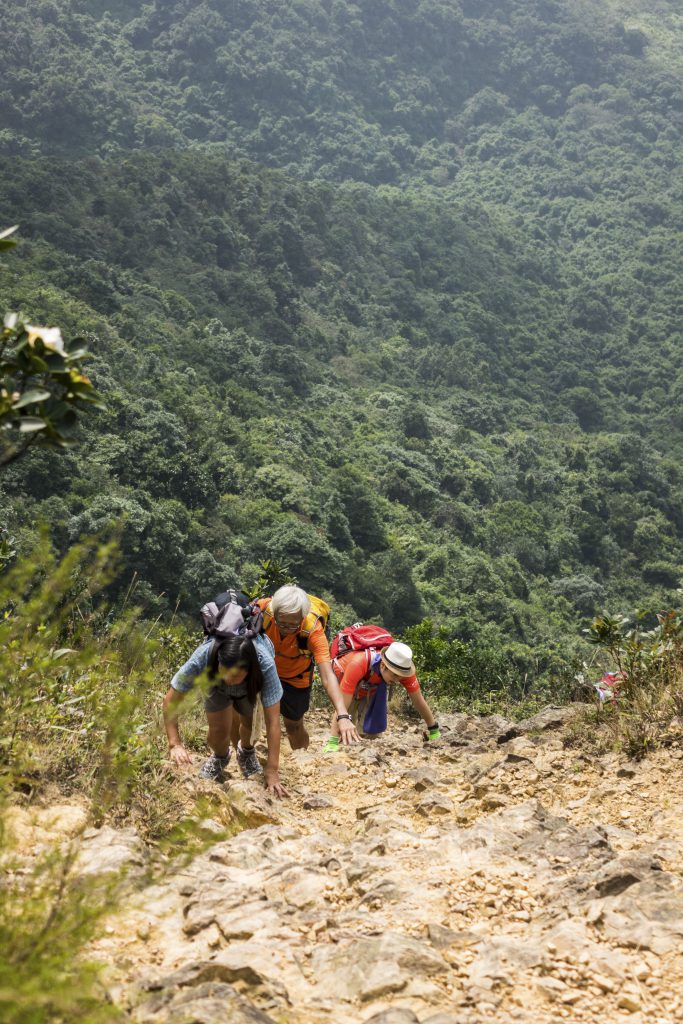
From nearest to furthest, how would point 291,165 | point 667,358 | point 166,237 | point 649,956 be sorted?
point 649,956, point 166,237, point 667,358, point 291,165

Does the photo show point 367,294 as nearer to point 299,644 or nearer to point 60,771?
point 299,644

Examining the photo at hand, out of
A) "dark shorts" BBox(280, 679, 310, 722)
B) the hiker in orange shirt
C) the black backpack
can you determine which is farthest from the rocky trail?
"dark shorts" BBox(280, 679, 310, 722)

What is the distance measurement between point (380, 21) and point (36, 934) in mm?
141540

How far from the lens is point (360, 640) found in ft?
21.0

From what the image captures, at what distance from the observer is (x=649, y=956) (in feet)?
9.45

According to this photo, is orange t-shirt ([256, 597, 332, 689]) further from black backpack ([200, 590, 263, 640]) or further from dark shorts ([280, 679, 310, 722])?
black backpack ([200, 590, 263, 640])

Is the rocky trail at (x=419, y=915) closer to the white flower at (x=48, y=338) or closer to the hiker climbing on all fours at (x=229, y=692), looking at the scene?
the hiker climbing on all fours at (x=229, y=692)

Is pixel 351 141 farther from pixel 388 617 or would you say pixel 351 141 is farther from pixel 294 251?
pixel 388 617

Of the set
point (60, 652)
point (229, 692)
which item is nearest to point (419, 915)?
point (60, 652)

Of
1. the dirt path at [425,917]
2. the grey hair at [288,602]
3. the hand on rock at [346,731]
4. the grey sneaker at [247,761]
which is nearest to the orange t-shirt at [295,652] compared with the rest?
the grey hair at [288,602]

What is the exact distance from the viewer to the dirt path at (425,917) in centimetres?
253

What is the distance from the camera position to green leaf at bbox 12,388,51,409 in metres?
2.03

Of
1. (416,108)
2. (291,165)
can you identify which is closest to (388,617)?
(291,165)

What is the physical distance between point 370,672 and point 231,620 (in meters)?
1.87
